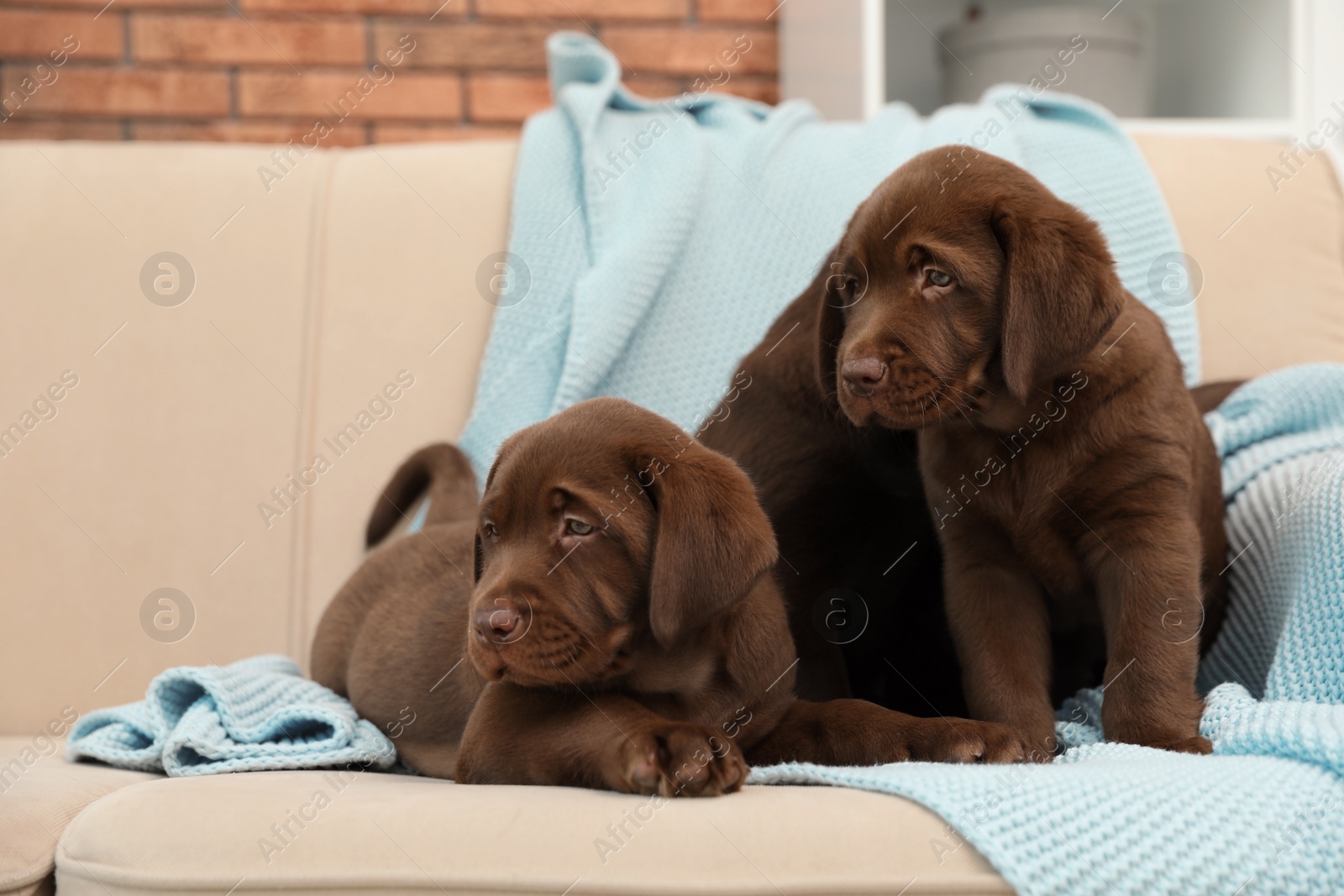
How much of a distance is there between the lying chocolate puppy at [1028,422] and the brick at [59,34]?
119 inches

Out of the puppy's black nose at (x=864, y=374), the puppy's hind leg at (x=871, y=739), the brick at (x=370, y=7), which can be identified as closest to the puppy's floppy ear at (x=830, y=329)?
the puppy's black nose at (x=864, y=374)

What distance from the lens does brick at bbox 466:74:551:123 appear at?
3.92 meters

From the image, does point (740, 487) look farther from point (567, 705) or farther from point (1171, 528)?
point (1171, 528)

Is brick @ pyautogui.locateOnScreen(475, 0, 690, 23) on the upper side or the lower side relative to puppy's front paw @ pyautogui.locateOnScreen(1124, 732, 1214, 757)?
→ upper

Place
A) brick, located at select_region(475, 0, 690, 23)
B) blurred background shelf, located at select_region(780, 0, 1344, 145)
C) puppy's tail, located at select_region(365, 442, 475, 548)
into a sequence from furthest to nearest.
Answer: brick, located at select_region(475, 0, 690, 23) → blurred background shelf, located at select_region(780, 0, 1344, 145) → puppy's tail, located at select_region(365, 442, 475, 548)

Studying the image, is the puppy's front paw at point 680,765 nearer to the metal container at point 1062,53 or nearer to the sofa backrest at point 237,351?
the sofa backrest at point 237,351

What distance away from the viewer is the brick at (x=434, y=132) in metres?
3.93

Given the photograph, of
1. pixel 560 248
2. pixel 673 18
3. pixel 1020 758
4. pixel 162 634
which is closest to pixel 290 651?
pixel 162 634

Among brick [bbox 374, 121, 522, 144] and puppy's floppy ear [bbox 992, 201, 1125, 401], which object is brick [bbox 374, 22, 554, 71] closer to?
brick [bbox 374, 121, 522, 144]

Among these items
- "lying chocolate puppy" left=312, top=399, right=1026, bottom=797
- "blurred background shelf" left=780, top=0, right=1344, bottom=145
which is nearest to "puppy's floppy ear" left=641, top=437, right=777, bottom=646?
"lying chocolate puppy" left=312, top=399, right=1026, bottom=797

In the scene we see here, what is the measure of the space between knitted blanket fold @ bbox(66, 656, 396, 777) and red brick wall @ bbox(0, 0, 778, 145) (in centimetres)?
247

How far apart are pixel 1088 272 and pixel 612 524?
0.70 m

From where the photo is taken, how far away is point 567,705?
149 cm

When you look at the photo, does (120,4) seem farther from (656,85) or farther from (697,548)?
(697,548)
